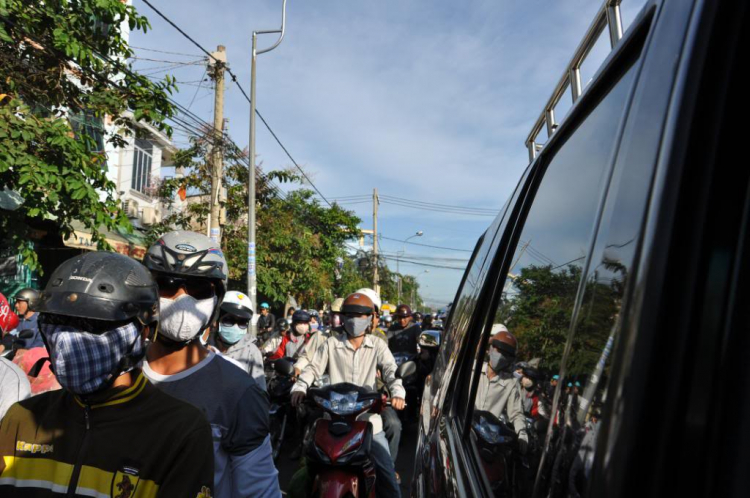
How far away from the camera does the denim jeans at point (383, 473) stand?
3988 millimetres

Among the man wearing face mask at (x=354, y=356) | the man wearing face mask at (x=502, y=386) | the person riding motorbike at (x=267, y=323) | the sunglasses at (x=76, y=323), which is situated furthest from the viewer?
the person riding motorbike at (x=267, y=323)

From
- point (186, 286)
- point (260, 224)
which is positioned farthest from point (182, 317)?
point (260, 224)

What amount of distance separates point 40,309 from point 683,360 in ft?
5.64

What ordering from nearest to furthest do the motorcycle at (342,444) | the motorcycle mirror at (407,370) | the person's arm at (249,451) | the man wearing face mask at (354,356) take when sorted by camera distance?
1. the person's arm at (249,451)
2. the motorcycle at (342,444)
3. the motorcycle mirror at (407,370)
4. the man wearing face mask at (354,356)

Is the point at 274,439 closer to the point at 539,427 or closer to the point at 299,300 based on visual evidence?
the point at 539,427

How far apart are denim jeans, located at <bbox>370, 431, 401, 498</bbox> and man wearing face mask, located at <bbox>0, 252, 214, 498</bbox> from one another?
2484 millimetres

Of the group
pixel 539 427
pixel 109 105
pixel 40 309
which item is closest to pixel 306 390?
pixel 40 309

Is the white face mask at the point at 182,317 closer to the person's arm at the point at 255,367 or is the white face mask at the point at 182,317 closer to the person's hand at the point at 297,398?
the person's arm at the point at 255,367

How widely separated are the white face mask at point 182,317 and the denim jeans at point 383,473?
2.12 meters

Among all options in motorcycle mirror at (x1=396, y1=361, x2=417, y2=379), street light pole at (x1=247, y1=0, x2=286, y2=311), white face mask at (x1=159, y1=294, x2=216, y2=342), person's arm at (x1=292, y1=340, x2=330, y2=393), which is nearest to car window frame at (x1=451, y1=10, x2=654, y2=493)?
white face mask at (x1=159, y1=294, x2=216, y2=342)

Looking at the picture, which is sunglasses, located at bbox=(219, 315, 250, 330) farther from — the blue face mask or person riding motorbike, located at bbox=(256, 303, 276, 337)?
person riding motorbike, located at bbox=(256, 303, 276, 337)

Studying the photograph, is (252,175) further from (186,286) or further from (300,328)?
(186,286)

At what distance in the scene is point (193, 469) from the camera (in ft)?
5.49

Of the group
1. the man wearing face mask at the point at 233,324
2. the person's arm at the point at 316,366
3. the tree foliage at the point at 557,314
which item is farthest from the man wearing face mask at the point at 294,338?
the tree foliage at the point at 557,314
